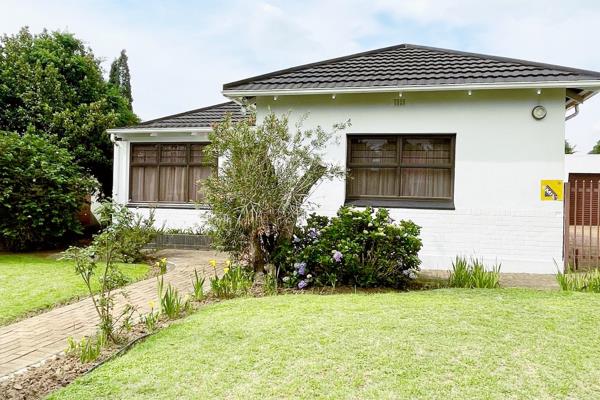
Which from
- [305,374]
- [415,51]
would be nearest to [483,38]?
[415,51]

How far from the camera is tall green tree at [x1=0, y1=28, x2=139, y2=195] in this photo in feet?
55.0

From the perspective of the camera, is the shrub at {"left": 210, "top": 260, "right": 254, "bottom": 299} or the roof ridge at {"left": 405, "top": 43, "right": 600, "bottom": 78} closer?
the shrub at {"left": 210, "top": 260, "right": 254, "bottom": 299}

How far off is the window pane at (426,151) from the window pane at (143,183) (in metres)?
8.72

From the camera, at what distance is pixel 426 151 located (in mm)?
10438

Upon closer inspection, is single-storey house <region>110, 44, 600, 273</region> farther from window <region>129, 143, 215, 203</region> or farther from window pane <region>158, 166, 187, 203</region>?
window pane <region>158, 166, 187, 203</region>

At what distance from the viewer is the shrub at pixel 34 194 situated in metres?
12.1

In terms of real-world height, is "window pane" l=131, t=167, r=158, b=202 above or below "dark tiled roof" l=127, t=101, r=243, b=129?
below

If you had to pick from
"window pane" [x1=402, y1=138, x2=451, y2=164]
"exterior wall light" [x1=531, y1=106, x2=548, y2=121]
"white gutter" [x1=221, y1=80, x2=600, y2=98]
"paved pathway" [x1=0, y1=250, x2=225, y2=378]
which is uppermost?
"white gutter" [x1=221, y1=80, x2=600, y2=98]

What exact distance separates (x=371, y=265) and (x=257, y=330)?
318 cm

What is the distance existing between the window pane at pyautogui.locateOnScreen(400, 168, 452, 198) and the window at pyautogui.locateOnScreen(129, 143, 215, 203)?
22.7ft

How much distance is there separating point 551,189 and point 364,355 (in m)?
7.28

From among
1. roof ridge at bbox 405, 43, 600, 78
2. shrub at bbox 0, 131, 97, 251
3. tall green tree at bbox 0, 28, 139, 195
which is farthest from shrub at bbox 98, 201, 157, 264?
roof ridge at bbox 405, 43, 600, 78

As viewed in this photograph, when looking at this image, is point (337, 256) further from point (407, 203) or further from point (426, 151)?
point (426, 151)

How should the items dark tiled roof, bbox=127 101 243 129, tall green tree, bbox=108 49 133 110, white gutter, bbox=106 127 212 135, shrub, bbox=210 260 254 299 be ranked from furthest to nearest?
tall green tree, bbox=108 49 133 110 → dark tiled roof, bbox=127 101 243 129 → white gutter, bbox=106 127 212 135 → shrub, bbox=210 260 254 299
